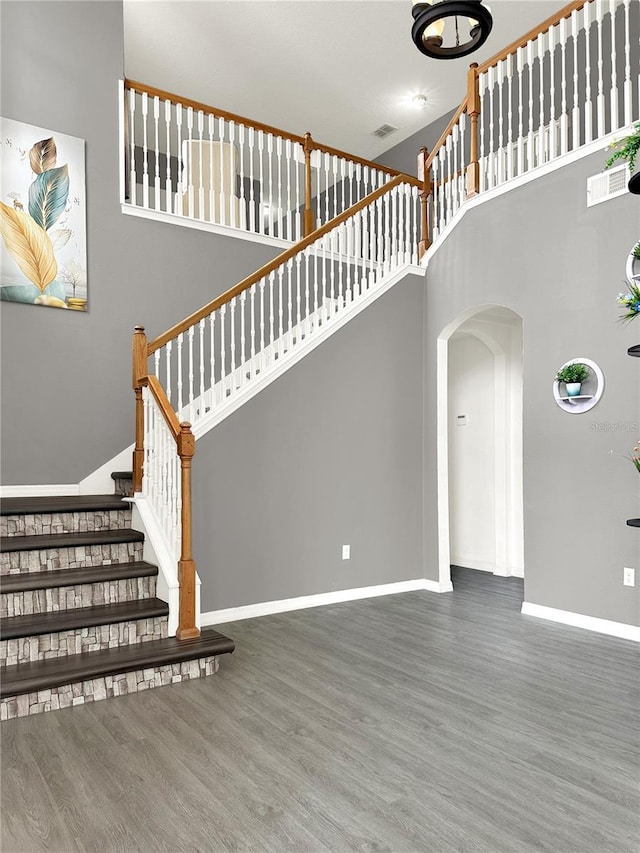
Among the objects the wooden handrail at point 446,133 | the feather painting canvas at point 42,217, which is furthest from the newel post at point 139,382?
the wooden handrail at point 446,133

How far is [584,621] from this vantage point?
14.3ft

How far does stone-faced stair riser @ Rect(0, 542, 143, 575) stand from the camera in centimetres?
369

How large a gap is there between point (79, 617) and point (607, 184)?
4405 mm

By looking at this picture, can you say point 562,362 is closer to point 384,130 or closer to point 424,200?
point 424,200

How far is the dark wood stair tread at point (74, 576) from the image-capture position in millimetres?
3455

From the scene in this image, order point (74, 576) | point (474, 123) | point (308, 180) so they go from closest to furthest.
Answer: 1. point (74, 576)
2. point (474, 123)
3. point (308, 180)

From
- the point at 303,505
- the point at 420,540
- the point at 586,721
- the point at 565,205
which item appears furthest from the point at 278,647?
the point at 565,205

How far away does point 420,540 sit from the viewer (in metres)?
5.80

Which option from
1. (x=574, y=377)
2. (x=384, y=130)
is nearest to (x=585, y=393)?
(x=574, y=377)

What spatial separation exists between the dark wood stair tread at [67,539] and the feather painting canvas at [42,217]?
2053mm

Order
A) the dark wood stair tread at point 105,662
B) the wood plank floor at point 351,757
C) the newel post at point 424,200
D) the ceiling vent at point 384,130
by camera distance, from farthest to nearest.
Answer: the ceiling vent at point 384,130 → the newel post at point 424,200 → the dark wood stair tread at point 105,662 → the wood plank floor at point 351,757

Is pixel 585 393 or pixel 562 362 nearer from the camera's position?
pixel 585 393

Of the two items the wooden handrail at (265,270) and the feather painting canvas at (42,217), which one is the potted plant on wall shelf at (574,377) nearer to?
the wooden handrail at (265,270)

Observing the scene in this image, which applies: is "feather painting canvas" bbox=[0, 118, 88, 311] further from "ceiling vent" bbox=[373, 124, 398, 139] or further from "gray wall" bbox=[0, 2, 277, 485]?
"ceiling vent" bbox=[373, 124, 398, 139]
